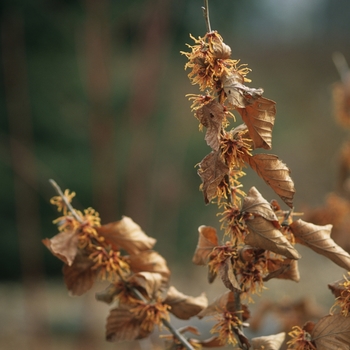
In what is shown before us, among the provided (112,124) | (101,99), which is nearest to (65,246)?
(101,99)

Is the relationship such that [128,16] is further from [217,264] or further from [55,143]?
[217,264]

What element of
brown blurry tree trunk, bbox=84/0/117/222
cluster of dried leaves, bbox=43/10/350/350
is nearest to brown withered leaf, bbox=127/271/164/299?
cluster of dried leaves, bbox=43/10/350/350

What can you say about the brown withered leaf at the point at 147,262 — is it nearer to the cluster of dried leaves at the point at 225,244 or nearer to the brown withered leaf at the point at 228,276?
the cluster of dried leaves at the point at 225,244

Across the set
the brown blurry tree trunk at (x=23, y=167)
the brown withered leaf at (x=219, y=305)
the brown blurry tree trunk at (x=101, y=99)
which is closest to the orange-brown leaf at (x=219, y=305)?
the brown withered leaf at (x=219, y=305)

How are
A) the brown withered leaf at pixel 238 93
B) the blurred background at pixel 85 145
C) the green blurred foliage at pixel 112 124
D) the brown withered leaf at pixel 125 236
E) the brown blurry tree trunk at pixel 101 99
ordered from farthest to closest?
the green blurred foliage at pixel 112 124 < the blurred background at pixel 85 145 < the brown blurry tree trunk at pixel 101 99 < the brown withered leaf at pixel 125 236 < the brown withered leaf at pixel 238 93

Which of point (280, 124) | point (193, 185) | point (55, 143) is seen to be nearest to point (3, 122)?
point (55, 143)

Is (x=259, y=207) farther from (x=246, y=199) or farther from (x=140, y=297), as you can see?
(x=140, y=297)

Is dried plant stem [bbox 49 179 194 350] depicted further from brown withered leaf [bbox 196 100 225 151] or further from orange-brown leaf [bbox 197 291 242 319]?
brown withered leaf [bbox 196 100 225 151]
